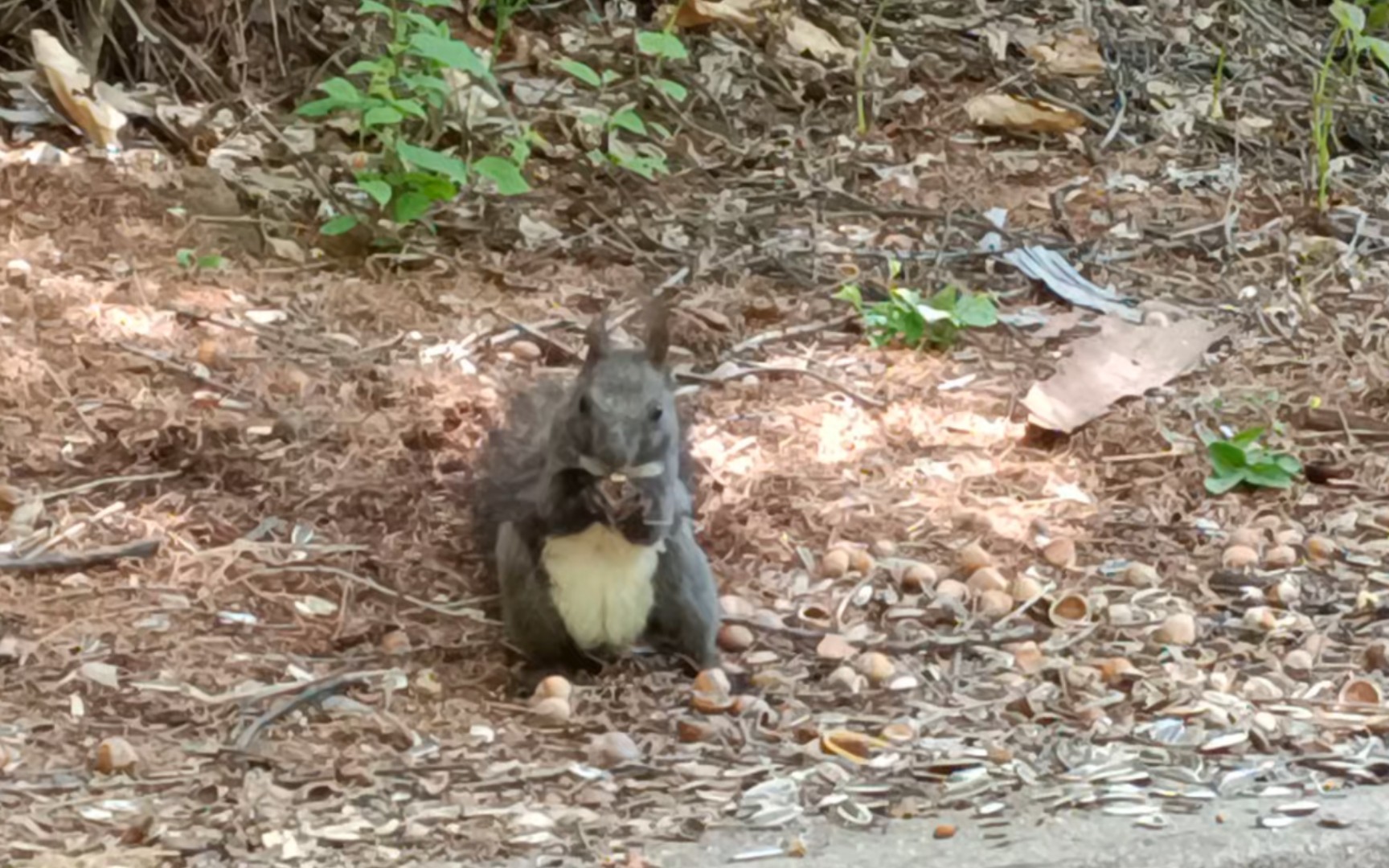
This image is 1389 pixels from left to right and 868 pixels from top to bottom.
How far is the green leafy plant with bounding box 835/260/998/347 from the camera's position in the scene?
4340mm

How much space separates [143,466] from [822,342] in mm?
1498

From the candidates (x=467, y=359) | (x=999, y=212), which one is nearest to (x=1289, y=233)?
(x=999, y=212)

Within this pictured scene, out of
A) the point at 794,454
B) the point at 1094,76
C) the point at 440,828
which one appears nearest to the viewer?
the point at 440,828

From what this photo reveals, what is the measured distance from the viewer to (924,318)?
14.3 feet

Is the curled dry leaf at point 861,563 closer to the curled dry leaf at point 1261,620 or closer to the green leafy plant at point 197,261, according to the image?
the curled dry leaf at point 1261,620

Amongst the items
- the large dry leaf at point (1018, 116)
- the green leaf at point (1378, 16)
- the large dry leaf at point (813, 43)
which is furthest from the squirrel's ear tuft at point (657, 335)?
the green leaf at point (1378, 16)

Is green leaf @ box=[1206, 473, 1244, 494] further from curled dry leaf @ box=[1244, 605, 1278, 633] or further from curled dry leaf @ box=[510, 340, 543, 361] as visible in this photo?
curled dry leaf @ box=[510, 340, 543, 361]

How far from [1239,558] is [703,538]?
0.95m

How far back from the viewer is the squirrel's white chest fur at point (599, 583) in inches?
120

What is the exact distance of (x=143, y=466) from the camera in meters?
3.61

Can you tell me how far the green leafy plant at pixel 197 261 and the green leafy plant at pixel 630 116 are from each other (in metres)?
0.89

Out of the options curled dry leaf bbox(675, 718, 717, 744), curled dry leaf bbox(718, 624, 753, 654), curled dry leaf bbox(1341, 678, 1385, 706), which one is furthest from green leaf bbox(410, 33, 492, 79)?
curled dry leaf bbox(1341, 678, 1385, 706)

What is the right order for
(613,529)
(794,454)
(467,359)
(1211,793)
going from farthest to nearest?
(467,359)
(794,454)
(613,529)
(1211,793)

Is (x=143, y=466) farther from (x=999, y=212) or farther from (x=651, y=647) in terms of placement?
(x=999, y=212)
